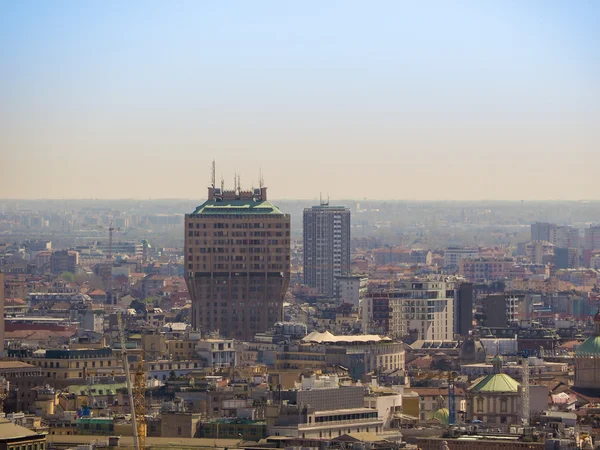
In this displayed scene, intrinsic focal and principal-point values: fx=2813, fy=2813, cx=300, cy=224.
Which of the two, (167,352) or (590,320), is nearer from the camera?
(167,352)

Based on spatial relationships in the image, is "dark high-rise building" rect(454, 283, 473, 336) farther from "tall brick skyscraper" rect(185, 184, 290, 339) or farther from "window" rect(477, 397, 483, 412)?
"window" rect(477, 397, 483, 412)

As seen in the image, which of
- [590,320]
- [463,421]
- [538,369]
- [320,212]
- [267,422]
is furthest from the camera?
[320,212]

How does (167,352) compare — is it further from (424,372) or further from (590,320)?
(590,320)

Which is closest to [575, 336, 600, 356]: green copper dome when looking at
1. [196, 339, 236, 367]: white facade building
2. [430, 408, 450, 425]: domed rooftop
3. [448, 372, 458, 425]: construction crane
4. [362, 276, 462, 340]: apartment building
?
[448, 372, 458, 425]: construction crane

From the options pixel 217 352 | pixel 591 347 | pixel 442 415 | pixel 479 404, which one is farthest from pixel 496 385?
pixel 217 352

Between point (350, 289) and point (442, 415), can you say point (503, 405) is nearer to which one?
point (442, 415)

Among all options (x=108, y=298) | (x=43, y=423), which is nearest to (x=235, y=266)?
(x=108, y=298)
